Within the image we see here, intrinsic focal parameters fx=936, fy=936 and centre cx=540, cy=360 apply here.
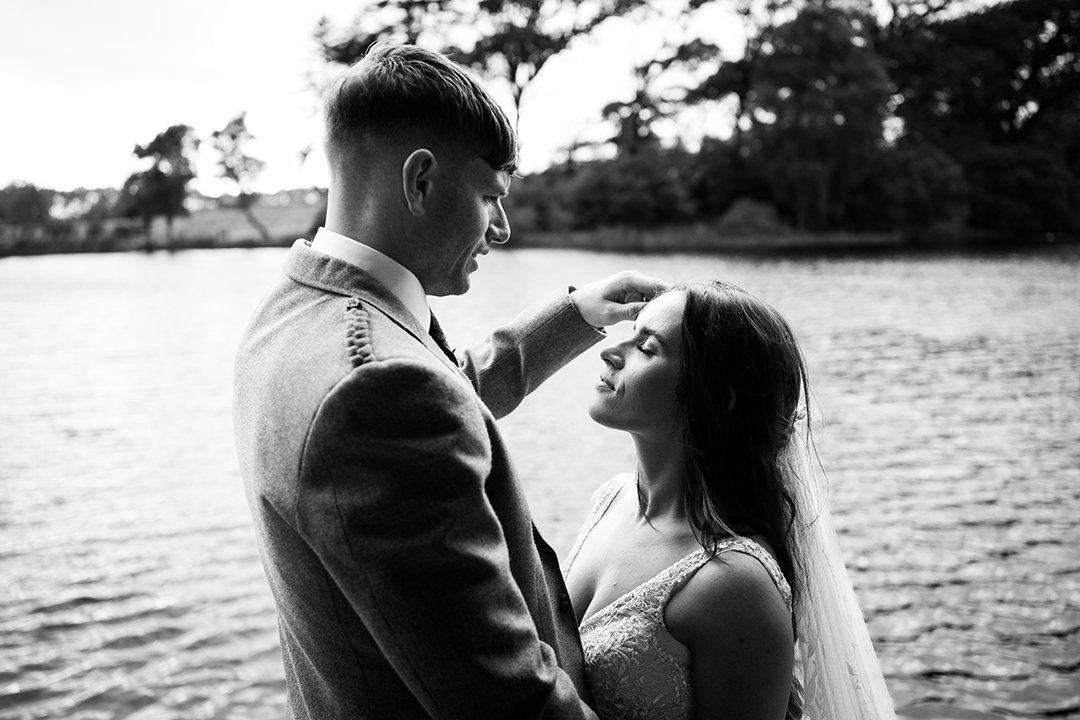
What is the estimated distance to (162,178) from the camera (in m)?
56.6

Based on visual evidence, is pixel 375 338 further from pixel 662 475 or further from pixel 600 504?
pixel 600 504

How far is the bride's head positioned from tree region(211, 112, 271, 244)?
2122 inches

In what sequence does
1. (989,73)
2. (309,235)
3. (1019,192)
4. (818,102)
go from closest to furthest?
1. (818,102)
2. (309,235)
3. (1019,192)
4. (989,73)

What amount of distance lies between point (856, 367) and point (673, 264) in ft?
53.4

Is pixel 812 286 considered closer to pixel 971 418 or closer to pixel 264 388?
pixel 971 418

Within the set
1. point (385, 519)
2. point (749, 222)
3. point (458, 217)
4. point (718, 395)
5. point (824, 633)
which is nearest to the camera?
point (385, 519)

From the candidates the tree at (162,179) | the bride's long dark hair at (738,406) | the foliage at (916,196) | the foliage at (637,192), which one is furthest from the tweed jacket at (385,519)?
the tree at (162,179)

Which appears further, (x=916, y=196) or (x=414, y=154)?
(x=916, y=196)

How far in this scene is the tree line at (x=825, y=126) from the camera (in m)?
44.1

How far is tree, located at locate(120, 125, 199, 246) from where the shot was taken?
55750 mm

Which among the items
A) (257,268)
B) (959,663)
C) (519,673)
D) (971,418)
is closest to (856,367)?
(971,418)

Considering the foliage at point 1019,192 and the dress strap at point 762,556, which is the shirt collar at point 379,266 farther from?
the foliage at point 1019,192

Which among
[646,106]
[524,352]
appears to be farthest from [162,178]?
[524,352]

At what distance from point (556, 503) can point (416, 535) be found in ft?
25.6
